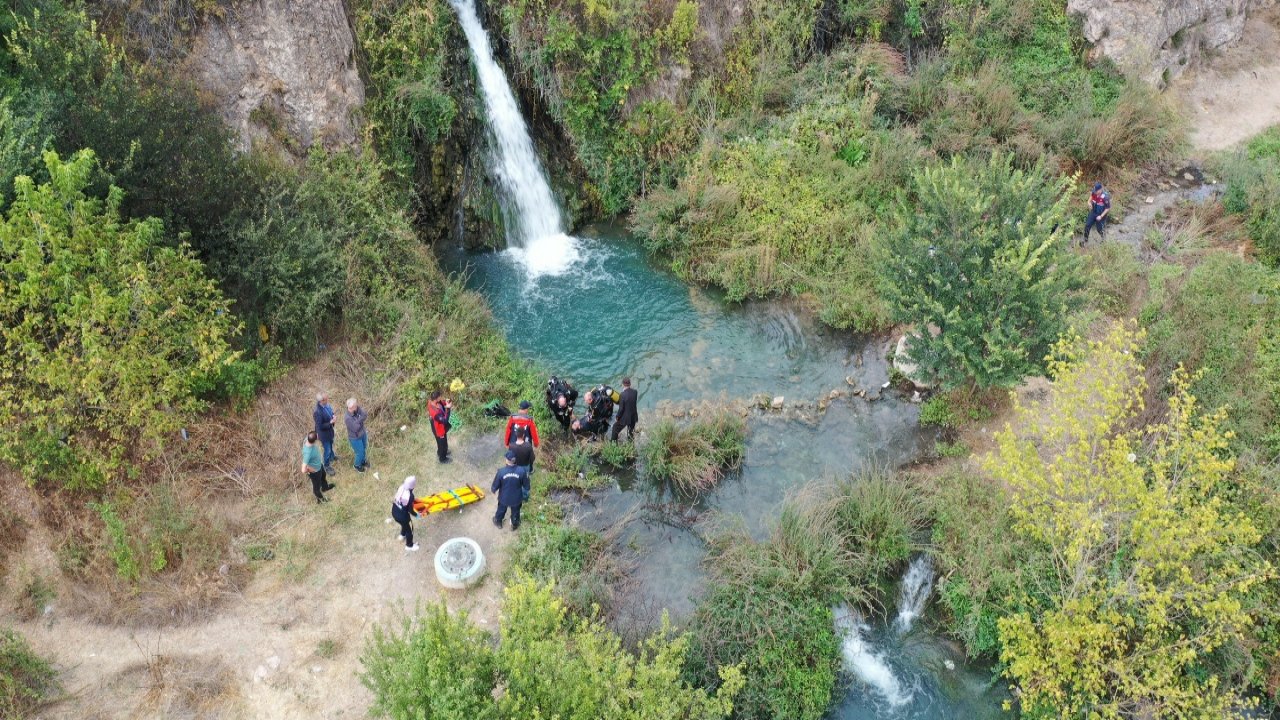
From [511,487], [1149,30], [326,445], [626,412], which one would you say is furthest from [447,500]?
[1149,30]

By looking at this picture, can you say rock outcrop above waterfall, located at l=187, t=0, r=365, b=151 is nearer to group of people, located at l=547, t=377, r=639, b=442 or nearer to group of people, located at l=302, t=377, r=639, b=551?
group of people, located at l=302, t=377, r=639, b=551

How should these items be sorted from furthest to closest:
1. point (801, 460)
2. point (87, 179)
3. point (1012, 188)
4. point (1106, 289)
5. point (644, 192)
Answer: point (644, 192), point (1106, 289), point (801, 460), point (1012, 188), point (87, 179)

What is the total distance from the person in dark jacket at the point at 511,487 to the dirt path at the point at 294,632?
0.47 meters

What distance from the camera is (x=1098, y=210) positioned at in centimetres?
1686

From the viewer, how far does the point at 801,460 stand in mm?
13734

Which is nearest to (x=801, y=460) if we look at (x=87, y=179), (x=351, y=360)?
(x=351, y=360)

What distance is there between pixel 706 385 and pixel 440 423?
16.5 feet

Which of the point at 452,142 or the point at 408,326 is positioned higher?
the point at 452,142

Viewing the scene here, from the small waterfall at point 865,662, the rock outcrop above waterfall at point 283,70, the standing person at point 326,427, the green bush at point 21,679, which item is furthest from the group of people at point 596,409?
the green bush at point 21,679

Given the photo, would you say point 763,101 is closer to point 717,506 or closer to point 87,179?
point 717,506

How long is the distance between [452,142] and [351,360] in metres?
5.74

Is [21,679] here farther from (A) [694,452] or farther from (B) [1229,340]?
(B) [1229,340]

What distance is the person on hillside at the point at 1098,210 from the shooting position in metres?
16.8

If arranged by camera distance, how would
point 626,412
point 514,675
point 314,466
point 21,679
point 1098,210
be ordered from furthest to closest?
point 1098,210, point 626,412, point 314,466, point 21,679, point 514,675
